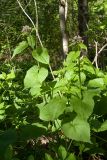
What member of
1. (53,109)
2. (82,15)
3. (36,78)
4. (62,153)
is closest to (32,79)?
(36,78)

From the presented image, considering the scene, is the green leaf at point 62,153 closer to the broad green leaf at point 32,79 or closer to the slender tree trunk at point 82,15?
the broad green leaf at point 32,79

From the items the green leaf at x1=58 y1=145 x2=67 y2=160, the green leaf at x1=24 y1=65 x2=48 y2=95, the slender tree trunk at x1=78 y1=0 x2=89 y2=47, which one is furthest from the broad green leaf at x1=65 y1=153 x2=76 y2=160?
the slender tree trunk at x1=78 y1=0 x2=89 y2=47

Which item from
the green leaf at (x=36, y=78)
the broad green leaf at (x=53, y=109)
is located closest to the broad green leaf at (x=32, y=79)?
the green leaf at (x=36, y=78)

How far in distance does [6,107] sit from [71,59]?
568 mm

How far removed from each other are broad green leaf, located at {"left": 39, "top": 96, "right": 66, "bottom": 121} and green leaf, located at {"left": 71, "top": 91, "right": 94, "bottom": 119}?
6 centimetres

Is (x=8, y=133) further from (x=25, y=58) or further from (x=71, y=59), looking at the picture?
(x=25, y=58)

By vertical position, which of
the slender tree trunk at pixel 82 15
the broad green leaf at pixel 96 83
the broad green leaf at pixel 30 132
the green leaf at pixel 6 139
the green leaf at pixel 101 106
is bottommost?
the slender tree trunk at pixel 82 15

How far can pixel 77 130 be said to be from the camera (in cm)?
186

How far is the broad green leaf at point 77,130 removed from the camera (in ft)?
6.01

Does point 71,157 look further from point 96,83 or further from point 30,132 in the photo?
point 96,83

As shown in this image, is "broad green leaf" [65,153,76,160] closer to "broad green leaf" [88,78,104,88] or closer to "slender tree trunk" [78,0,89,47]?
"broad green leaf" [88,78,104,88]

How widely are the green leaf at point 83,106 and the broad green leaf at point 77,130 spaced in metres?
0.04

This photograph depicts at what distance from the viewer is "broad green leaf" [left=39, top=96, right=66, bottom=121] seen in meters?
1.89

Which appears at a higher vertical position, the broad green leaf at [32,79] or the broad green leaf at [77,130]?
the broad green leaf at [32,79]
